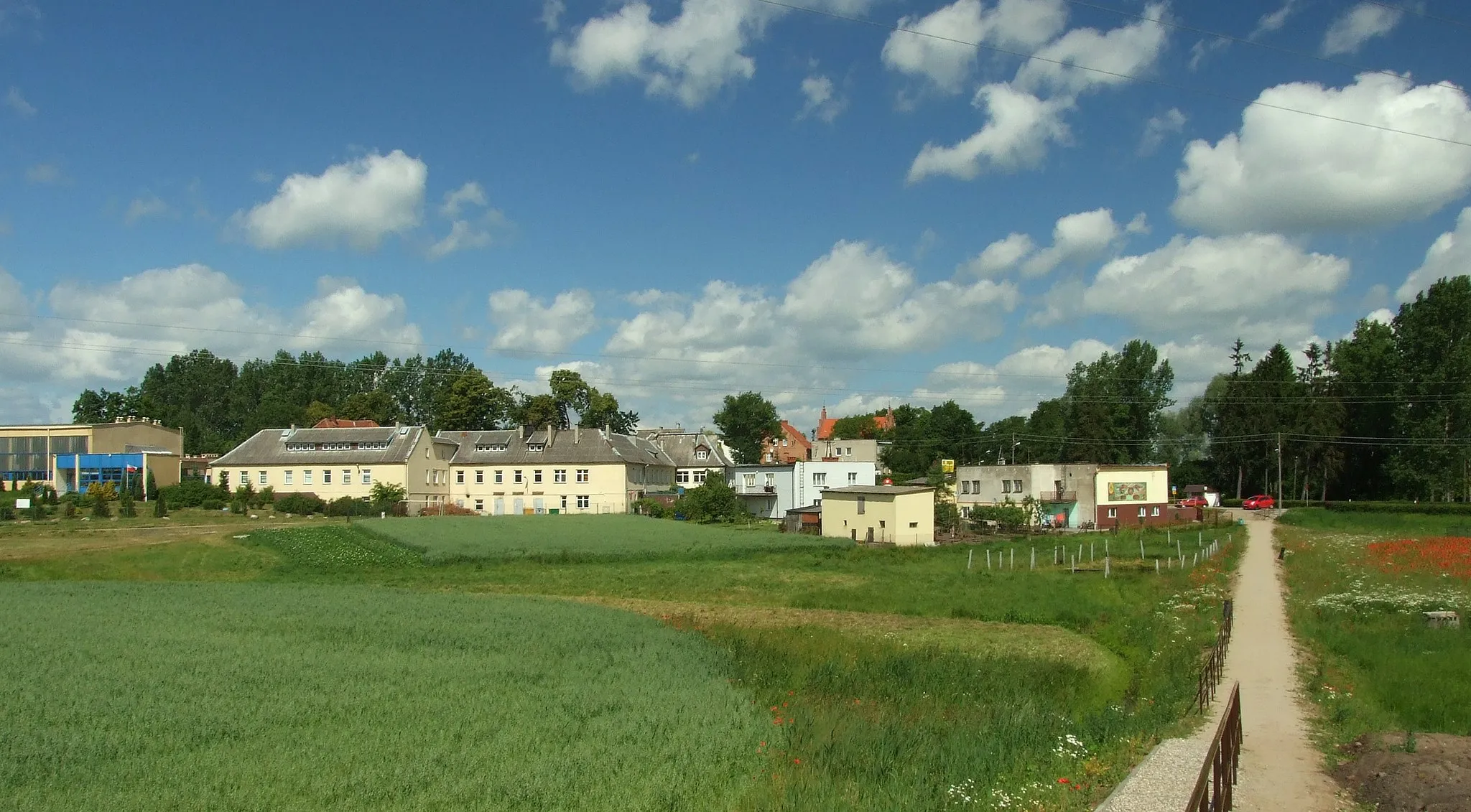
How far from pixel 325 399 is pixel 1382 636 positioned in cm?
13728

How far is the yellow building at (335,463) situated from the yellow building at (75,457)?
20.5 ft

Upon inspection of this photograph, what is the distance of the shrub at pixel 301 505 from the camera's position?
69688 mm

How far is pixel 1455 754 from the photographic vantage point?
38.4ft

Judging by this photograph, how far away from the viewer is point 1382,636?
842 inches

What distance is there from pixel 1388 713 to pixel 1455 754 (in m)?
3.38

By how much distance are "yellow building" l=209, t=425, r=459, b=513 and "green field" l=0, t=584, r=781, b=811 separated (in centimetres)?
5491

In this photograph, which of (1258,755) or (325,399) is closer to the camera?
(1258,755)

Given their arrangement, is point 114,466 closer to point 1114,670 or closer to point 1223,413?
point 1114,670

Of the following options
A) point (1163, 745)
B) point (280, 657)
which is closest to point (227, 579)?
point (280, 657)

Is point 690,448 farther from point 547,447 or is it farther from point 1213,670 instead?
point 1213,670

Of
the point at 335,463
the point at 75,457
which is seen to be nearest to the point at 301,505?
the point at 335,463

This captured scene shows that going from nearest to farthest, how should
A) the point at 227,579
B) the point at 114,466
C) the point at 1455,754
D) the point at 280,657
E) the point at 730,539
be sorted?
the point at 1455,754 < the point at 280,657 < the point at 227,579 < the point at 730,539 < the point at 114,466

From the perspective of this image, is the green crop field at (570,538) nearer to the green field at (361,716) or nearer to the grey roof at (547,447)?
the grey roof at (547,447)

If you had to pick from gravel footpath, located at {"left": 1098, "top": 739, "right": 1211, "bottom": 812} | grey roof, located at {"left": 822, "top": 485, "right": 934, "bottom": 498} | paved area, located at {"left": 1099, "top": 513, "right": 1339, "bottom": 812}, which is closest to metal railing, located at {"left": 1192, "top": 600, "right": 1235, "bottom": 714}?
paved area, located at {"left": 1099, "top": 513, "right": 1339, "bottom": 812}
